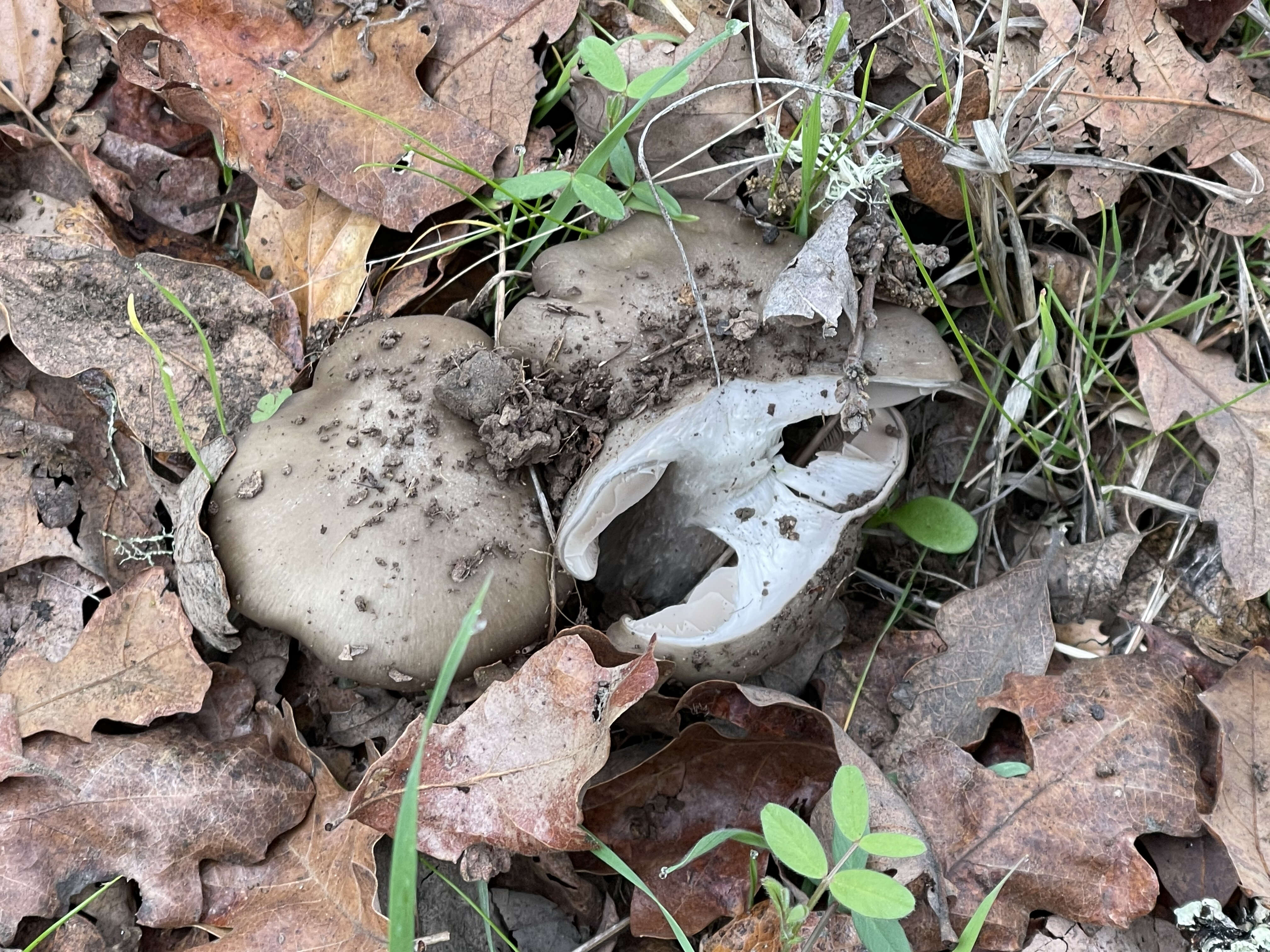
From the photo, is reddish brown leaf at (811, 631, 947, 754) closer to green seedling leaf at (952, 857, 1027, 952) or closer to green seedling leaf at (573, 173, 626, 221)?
green seedling leaf at (952, 857, 1027, 952)

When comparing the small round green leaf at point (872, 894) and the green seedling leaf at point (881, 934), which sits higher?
the small round green leaf at point (872, 894)

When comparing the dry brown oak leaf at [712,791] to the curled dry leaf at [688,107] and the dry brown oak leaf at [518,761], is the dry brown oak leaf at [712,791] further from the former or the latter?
the curled dry leaf at [688,107]

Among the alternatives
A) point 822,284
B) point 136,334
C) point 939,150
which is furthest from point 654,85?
point 136,334

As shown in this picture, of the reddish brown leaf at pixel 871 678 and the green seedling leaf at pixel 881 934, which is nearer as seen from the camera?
the green seedling leaf at pixel 881 934

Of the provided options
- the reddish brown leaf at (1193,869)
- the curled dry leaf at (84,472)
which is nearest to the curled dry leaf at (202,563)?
the curled dry leaf at (84,472)

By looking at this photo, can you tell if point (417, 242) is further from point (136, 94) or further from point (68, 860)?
point (68, 860)

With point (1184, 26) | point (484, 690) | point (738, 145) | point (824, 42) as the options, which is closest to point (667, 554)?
point (484, 690)

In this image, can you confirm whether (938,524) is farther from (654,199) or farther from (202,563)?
(202,563)

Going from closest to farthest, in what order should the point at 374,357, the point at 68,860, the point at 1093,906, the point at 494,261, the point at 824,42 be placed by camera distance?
the point at 1093,906
the point at 68,860
the point at 374,357
the point at 824,42
the point at 494,261
